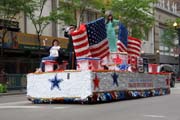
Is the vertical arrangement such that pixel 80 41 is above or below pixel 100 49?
above

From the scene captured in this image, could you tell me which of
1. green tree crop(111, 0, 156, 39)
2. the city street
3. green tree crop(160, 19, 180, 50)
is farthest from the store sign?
green tree crop(160, 19, 180, 50)

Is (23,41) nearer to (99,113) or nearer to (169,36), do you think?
(99,113)

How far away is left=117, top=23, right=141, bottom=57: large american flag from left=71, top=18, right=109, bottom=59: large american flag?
4.87 ft

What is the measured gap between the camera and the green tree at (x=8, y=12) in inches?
1312

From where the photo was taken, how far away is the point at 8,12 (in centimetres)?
3403

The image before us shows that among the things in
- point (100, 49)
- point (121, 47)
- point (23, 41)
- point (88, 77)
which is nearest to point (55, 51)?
point (100, 49)

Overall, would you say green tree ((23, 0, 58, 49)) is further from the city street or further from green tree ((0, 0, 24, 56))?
the city street

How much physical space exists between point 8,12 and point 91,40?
19126 mm

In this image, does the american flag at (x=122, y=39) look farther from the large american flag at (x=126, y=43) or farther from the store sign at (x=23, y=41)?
the store sign at (x=23, y=41)

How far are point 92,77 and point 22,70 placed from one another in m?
25.1

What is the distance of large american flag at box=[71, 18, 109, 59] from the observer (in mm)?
15430

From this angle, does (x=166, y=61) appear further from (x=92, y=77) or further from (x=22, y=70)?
(x=92, y=77)

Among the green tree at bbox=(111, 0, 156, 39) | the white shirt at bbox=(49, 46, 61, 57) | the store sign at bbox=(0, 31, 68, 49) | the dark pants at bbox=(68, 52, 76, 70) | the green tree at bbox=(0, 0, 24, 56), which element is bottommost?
the dark pants at bbox=(68, 52, 76, 70)

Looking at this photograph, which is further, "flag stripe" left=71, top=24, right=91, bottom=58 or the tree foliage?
the tree foliage
